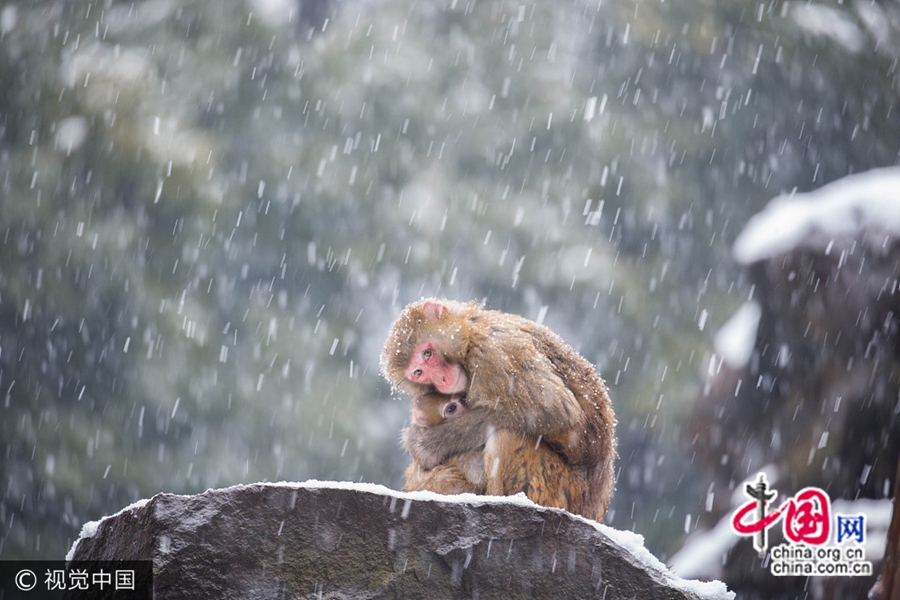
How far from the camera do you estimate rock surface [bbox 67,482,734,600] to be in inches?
87.7

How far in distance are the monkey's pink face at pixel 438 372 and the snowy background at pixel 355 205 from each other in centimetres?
387

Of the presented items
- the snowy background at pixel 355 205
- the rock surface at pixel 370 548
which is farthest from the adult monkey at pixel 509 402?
the snowy background at pixel 355 205

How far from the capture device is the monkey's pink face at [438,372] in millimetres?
3225

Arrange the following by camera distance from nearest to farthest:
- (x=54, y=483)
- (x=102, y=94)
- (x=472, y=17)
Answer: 1. (x=54, y=483)
2. (x=102, y=94)
3. (x=472, y=17)

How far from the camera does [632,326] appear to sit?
849 centimetres

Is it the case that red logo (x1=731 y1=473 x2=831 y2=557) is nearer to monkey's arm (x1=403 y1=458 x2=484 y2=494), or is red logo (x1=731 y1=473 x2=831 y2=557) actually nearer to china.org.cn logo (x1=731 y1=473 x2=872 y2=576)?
china.org.cn logo (x1=731 y1=473 x2=872 y2=576)

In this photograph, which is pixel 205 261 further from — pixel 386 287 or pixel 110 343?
pixel 386 287

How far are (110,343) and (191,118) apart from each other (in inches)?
85.3

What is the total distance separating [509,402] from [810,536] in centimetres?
300

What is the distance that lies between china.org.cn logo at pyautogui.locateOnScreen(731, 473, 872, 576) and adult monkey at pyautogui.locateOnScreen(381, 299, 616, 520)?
239 centimetres

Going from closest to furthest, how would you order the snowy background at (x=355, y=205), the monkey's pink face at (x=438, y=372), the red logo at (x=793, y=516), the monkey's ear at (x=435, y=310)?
the monkey's pink face at (x=438, y=372), the monkey's ear at (x=435, y=310), the red logo at (x=793, y=516), the snowy background at (x=355, y=205)

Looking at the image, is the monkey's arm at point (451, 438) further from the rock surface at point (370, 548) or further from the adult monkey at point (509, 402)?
the rock surface at point (370, 548)

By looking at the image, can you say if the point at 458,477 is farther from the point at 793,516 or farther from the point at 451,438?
the point at 793,516

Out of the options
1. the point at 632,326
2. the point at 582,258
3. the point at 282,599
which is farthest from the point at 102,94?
the point at 282,599
